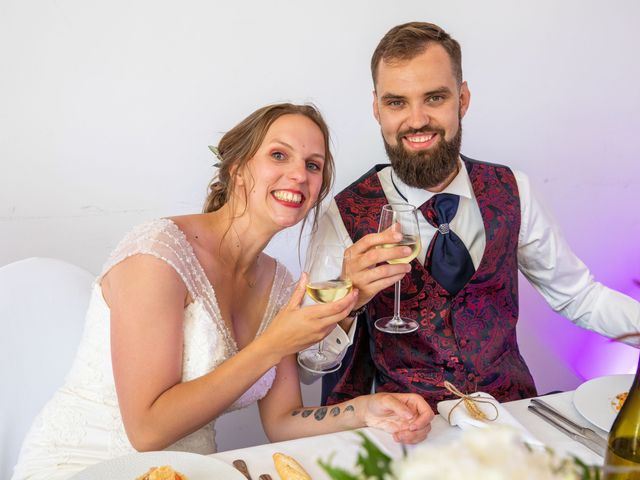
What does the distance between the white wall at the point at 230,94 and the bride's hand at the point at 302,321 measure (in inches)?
50.7

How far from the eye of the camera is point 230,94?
98.8 inches

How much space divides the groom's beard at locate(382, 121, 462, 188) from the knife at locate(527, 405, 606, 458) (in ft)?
3.13

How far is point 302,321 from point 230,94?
1414mm

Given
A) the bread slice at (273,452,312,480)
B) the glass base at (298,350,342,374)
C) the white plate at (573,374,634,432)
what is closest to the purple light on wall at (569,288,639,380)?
the white plate at (573,374,634,432)

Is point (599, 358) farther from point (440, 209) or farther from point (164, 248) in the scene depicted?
point (164, 248)

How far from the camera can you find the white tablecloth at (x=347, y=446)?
121cm

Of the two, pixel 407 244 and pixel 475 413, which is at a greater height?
pixel 407 244

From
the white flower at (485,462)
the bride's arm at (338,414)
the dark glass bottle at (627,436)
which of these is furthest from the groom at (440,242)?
the white flower at (485,462)

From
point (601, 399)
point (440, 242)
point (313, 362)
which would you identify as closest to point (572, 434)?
point (601, 399)


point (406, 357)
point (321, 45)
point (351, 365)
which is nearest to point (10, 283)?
point (351, 365)

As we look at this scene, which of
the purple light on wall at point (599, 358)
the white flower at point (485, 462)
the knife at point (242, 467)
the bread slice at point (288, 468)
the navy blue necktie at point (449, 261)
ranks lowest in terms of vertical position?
the purple light on wall at point (599, 358)

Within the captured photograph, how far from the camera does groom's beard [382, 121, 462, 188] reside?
7.02ft

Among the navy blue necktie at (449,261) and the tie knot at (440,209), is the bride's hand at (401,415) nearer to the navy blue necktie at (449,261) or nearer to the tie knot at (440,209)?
the navy blue necktie at (449,261)

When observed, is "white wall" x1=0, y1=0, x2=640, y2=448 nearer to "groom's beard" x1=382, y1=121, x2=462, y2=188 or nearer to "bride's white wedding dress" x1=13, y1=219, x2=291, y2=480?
"groom's beard" x1=382, y1=121, x2=462, y2=188
